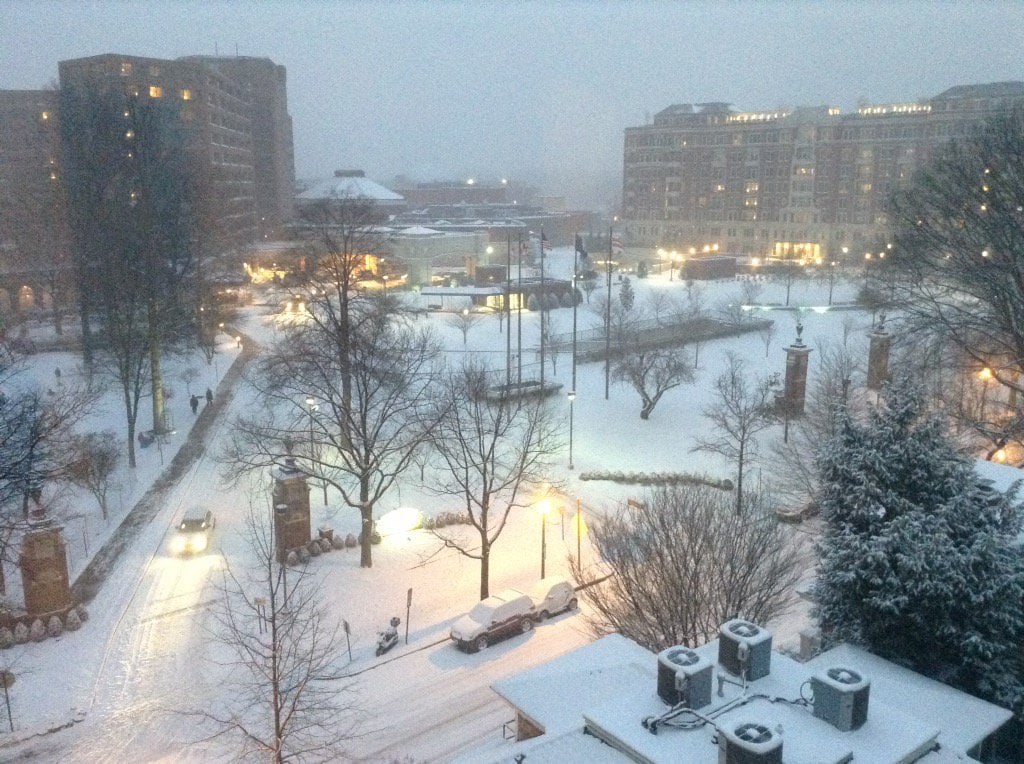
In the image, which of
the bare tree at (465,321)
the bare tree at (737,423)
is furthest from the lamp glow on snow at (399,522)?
the bare tree at (465,321)

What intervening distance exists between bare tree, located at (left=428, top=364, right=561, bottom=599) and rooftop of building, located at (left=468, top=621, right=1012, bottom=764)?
7.83 meters

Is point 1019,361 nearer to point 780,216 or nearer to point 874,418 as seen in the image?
point 874,418

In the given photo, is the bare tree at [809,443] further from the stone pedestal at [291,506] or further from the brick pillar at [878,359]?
the stone pedestal at [291,506]

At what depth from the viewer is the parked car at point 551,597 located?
59.6 ft

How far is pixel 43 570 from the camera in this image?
17156mm

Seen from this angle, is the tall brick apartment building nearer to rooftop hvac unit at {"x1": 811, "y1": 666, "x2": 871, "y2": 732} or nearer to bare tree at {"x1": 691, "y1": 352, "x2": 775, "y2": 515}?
bare tree at {"x1": 691, "y1": 352, "x2": 775, "y2": 515}

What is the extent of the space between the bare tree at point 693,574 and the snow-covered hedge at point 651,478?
949cm

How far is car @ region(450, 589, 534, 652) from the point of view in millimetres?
16906

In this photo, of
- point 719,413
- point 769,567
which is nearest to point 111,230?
point 719,413

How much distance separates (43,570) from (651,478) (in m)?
16.6

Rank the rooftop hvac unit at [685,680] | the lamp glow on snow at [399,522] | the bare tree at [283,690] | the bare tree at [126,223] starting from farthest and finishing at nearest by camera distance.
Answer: the bare tree at [126,223] → the lamp glow on snow at [399,522] → the bare tree at [283,690] → the rooftop hvac unit at [685,680]

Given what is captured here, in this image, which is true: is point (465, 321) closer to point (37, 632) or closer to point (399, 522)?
point (399, 522)

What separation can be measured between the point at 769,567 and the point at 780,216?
3294 inches

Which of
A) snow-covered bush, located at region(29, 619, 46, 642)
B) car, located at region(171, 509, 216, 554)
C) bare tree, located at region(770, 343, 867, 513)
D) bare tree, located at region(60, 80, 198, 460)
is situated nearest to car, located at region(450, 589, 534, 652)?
car, located at region(171, 509, 216, 554)
